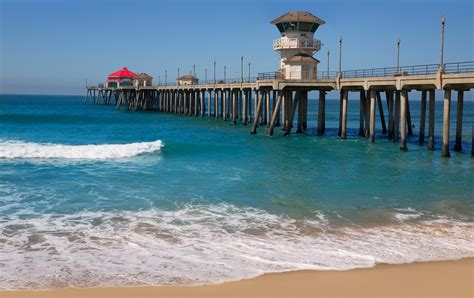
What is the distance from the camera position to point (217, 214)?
456 inches

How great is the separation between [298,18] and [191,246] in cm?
2746

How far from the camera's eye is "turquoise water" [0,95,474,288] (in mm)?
8016

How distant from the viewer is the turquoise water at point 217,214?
802cm

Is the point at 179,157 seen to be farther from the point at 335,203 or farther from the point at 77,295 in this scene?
the point at 77,295

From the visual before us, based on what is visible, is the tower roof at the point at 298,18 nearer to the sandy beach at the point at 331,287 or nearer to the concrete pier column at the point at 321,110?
the concrete pier column at the point at 321,110

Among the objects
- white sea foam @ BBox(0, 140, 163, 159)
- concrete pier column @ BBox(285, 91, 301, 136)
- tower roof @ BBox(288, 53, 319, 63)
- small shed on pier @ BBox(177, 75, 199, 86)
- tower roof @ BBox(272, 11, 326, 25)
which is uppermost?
tower roof @ BBox(272, 11, 326, 25)

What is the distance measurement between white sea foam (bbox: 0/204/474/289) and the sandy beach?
0.27m

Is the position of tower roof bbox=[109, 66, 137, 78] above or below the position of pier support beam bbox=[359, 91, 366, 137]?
above

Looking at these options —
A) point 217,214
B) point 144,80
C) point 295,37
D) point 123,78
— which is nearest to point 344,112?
point 295,37

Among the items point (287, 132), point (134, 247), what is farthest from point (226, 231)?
point (287, 132)

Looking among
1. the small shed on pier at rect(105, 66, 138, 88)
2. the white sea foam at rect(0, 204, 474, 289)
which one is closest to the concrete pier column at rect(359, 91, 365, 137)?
the white sea foam at rect(0, 204, 474, 289)

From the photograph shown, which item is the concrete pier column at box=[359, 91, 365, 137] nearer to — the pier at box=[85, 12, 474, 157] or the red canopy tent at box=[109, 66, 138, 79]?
the pier at box=[85, 12, 474, 157]

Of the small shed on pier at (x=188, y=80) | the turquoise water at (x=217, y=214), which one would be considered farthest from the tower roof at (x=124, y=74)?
the turquoise water at (x=217, y=214)

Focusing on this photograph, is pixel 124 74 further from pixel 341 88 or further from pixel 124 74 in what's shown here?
pixel 341 88
